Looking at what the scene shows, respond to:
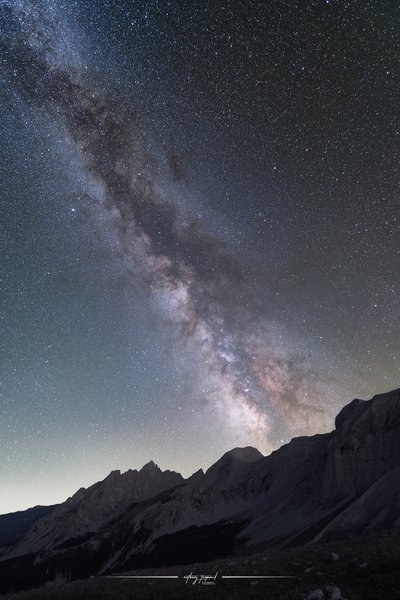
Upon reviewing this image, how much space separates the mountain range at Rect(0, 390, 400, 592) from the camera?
224 feet

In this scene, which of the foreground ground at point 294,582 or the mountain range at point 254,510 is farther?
the mountain range at point 254,510

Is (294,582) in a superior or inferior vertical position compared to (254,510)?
inferior

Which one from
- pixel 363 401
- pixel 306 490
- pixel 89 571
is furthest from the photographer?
pixel 89 571

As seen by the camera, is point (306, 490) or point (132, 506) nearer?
point (306, 490)

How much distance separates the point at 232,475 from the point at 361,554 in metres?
154

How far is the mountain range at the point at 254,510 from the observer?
68.1 meters

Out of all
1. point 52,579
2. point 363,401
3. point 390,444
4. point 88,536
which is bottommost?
point 52,579

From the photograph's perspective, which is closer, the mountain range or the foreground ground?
the foreground ground

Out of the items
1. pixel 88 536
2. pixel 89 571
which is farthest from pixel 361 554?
pixel 88 536

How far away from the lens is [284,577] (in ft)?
49.9

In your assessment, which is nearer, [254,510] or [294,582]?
[294,582]

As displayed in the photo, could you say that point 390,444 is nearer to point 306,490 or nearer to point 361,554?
point 306,490

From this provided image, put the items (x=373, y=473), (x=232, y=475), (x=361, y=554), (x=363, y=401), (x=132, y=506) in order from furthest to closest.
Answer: (x=132, y=506), (x=232, y=475), (x=363, y=401), (x=373, y=473), (x=361, y=554)

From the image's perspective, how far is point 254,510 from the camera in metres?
122
